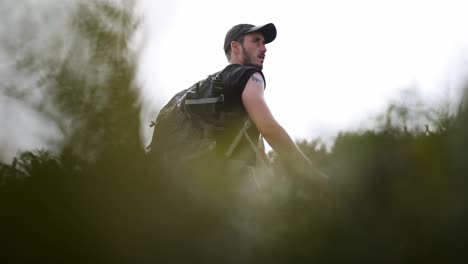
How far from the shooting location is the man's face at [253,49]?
164 inches

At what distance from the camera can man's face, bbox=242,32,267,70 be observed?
4176 millimetres

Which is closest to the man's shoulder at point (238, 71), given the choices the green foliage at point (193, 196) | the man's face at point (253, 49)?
the man's face at point (253, 49)

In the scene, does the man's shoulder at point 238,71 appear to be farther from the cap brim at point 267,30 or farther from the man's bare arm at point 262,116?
the cap brim at point 267,30

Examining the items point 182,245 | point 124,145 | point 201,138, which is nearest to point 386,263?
point 182,245

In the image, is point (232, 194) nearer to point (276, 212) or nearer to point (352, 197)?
point (276, 212)

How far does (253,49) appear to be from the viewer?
13.8 feet

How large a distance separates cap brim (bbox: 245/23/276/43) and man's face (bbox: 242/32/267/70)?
5 centimetres

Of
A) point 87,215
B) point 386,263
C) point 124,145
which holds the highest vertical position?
point 124,145

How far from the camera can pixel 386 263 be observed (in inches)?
39.2

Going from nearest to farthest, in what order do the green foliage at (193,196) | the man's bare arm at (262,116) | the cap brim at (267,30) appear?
the green foliage at (193,196), the man's bare arm at (262,116), the cap brim at (267,30)

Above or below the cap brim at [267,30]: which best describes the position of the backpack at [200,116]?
below

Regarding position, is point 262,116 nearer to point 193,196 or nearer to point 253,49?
point 253,49

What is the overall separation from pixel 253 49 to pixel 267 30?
206 mm

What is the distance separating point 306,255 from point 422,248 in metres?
0.25
